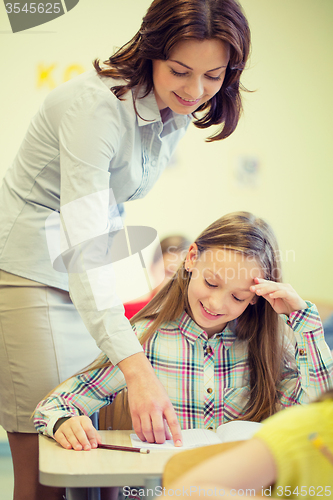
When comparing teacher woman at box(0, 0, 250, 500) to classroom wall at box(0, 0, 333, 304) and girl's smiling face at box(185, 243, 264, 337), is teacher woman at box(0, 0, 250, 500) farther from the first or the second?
classroom wall at box(0, 0, 333, 304)

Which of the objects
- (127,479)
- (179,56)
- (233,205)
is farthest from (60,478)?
(233,205)

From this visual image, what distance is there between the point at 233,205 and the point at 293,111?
66cm

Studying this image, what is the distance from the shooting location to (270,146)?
2.89 metres

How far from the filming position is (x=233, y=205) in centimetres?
287

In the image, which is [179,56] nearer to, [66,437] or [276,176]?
[66,437]

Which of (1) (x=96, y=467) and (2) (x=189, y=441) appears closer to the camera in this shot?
(1) (x=96, y=467)

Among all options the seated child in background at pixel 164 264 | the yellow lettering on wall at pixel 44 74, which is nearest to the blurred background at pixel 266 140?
the yellow lettering on wall at pixel 44 74

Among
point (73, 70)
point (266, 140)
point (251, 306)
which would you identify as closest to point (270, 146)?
point (266, 140)

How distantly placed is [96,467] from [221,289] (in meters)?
0.52

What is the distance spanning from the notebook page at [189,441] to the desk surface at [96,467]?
1.3 inches

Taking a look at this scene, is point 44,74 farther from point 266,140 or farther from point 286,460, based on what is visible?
point 286,460

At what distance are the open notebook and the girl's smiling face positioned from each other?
247 millimetres

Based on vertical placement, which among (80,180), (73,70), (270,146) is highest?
(73,70)

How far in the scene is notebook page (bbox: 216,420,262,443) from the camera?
2.64 feet
